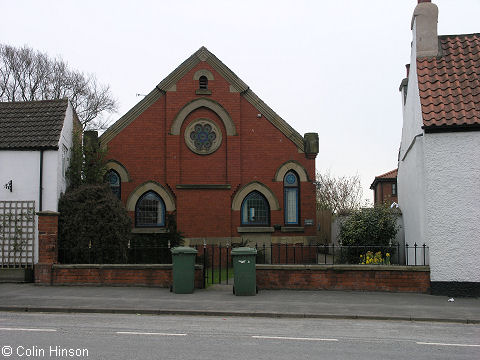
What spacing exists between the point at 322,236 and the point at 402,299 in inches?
614

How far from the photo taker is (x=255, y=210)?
22234 millimetres

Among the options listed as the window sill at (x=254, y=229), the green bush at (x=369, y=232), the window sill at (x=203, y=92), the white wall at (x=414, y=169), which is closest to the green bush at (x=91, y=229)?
the window sill at (x=254, y=229)

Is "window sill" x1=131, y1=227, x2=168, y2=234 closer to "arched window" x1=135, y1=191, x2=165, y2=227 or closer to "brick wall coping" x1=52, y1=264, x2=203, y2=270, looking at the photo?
"arched window" x1=135, y1=191, x2=165, y2=227

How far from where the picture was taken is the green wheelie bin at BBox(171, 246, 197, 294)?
1411cm

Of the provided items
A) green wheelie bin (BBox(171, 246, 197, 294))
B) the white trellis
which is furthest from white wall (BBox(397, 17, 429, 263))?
the white trellis

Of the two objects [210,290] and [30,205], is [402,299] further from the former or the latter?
[30,205]

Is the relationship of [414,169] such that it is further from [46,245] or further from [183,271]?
[46,245]

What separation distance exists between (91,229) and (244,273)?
5.45 m

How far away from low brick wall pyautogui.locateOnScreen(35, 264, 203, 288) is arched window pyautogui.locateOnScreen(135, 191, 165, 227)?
21.0 ft

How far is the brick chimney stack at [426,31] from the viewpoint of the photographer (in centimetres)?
1588

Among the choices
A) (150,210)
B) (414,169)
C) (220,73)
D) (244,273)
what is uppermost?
(220,73)

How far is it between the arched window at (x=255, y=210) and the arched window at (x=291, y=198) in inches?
31.9

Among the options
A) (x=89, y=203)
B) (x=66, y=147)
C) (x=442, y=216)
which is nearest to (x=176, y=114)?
(x=66, y=147)

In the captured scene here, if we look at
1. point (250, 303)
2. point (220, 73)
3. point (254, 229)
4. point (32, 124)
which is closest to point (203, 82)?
point (220, 73)
